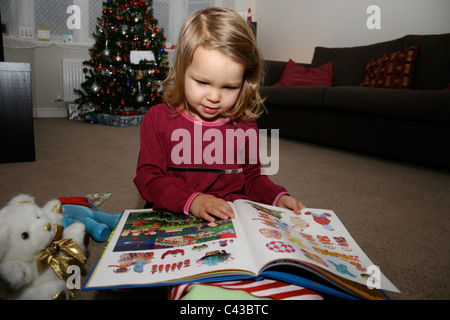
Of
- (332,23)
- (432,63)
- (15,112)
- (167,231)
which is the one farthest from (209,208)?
(332,23)

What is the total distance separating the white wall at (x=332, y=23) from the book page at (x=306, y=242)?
8.45ft

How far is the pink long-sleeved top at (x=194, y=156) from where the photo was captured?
78 centimetres

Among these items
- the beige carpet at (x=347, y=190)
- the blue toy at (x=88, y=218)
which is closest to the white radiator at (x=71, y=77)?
the beige carpet at (x=347, y=190)

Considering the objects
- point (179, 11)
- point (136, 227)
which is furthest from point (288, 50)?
point (136, 227)

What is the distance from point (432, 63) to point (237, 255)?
7.47 ft

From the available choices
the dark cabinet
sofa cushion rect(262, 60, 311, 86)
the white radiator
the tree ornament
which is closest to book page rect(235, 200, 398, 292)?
the dark cabinet

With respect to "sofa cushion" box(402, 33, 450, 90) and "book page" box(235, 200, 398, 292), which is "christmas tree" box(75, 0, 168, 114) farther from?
"book page" box(235, 200, 398, 292)

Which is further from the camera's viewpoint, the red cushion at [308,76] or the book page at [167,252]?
the red cushion at [308,76]

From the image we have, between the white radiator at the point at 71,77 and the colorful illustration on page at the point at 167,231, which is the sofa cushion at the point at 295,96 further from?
the white radiator at the point at 71,77

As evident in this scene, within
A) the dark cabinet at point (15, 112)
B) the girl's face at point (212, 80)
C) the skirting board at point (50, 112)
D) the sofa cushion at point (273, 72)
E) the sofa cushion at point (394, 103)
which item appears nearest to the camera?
the girl's face at point (212, 80)

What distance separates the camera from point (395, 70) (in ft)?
7.31

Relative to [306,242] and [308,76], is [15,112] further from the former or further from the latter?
[308,76]
